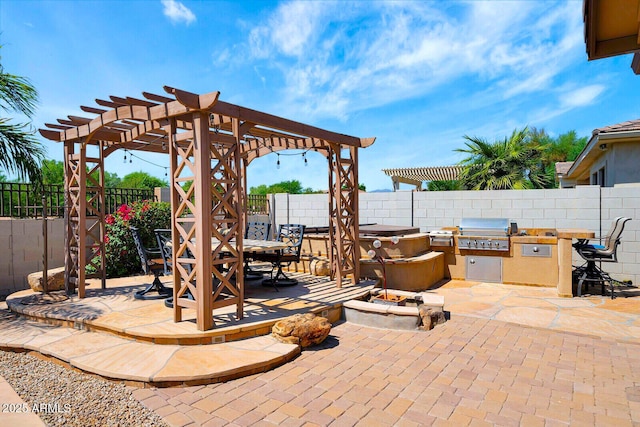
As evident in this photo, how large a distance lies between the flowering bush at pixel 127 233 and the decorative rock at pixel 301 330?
4706mm

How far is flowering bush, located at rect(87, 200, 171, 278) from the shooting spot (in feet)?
24.0

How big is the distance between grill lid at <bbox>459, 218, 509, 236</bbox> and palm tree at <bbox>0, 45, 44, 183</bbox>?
750cm

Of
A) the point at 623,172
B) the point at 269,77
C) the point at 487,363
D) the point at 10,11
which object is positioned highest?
the point at 269,77

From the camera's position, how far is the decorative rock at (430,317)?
470 centimetres

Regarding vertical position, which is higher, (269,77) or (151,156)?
(269,77)

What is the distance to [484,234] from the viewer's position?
7441 millimetres

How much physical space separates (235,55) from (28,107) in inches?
353

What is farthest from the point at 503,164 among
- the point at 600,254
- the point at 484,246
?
the point at 600,254

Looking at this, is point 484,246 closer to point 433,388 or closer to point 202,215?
point 433,388

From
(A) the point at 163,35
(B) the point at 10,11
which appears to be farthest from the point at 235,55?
(B) the point at 10,11

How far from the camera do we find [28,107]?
203 inches

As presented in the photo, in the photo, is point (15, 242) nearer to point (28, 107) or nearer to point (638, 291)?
point (28, 107)

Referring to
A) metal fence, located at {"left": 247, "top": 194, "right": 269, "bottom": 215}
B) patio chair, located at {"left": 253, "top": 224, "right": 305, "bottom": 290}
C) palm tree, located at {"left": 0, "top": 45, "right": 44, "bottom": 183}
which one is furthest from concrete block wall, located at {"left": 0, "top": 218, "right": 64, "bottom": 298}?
metal fence, located at {"left": 247, "top": 194, "right": 269, "bottom": 215}

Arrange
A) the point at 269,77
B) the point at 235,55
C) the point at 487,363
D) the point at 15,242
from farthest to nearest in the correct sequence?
1. the point at 269,77
2. the point at 235,55
3. the point at 15,242
4. the point at 487,363
